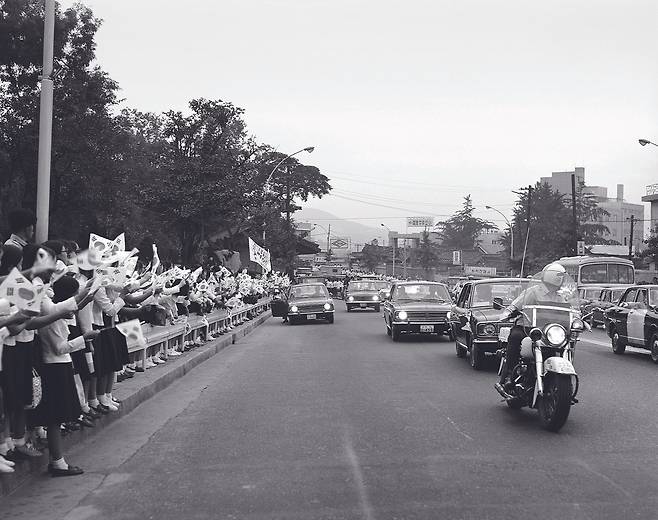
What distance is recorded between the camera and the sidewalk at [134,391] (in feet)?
20.8

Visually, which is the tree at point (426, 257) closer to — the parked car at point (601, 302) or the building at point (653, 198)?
the building at point (653, 198)

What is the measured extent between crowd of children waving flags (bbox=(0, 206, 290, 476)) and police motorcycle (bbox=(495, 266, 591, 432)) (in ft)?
13.5

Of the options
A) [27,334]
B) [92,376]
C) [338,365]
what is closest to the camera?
[27,334]

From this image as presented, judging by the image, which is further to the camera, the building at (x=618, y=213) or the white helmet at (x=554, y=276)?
the building at (x=618, y=213)

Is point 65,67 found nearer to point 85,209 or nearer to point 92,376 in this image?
point 85,209

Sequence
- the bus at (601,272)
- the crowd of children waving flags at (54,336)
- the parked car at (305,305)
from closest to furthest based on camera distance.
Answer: the crowd of children waving flags at (54,336) < the parked car at (305,305) < the bus at (601,272)

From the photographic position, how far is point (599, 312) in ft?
86.9

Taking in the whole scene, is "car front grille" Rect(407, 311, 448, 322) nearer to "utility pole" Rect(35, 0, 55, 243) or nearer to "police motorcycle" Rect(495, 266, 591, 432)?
"police motorcycle" Rect(495, 266, 591, 432)

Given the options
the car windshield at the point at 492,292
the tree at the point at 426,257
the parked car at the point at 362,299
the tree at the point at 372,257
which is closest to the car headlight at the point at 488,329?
the car windshield at the point at 492,292

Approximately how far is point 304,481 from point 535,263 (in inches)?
2787

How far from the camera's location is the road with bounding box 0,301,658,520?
5.64 m

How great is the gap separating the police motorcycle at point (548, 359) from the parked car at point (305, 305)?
1938 cm

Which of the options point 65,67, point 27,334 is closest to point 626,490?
point 27,334

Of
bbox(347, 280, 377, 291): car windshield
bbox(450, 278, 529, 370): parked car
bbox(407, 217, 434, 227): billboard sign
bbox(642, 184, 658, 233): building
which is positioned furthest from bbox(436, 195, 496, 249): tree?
bbox(450, 278, 529, 370): parked car
